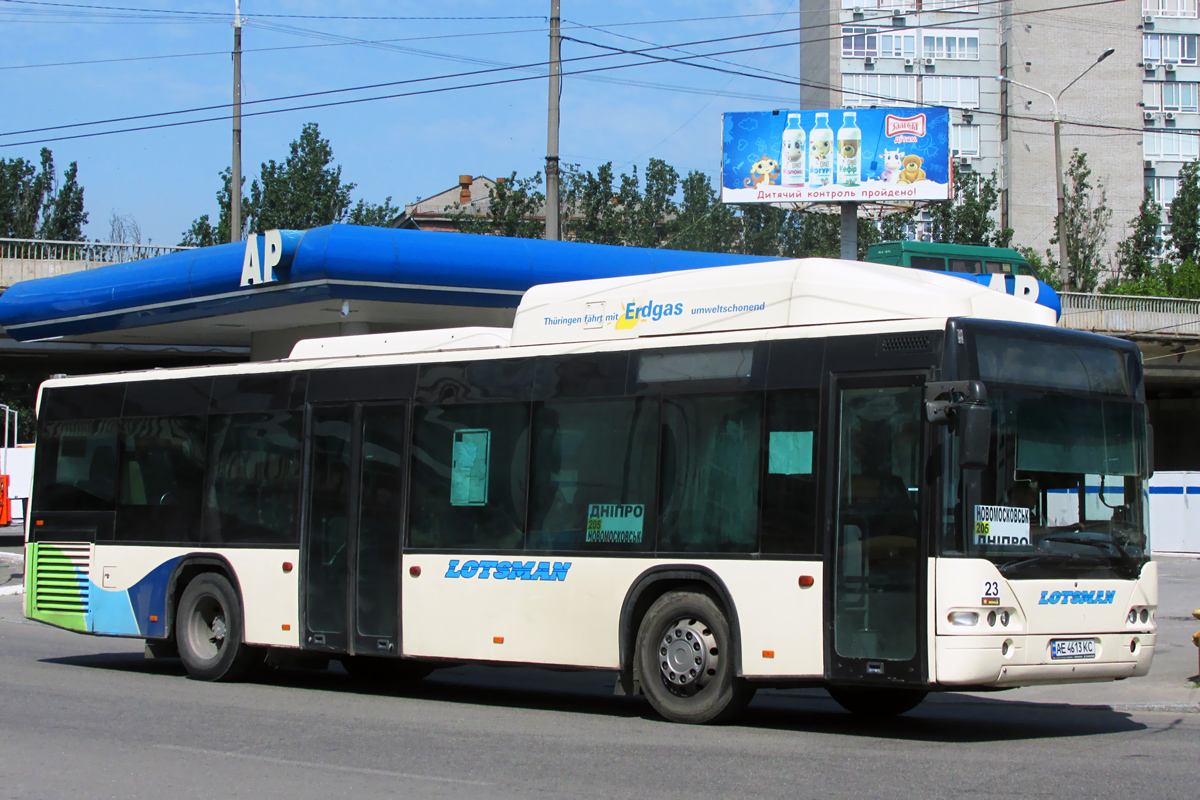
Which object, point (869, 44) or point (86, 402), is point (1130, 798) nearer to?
point (86, 402)

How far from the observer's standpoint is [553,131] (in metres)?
23.2

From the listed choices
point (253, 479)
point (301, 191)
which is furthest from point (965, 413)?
point (301, 191)

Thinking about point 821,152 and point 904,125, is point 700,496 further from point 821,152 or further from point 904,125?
point 821,152

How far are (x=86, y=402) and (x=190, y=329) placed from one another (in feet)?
29.1

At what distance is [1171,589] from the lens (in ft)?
72.4

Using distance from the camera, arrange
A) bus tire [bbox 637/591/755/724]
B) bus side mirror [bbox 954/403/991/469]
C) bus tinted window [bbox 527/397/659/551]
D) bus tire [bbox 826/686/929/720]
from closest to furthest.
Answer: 1. bus side mirror [bbox 954/403/991/469]
2. bus tire [bbox 637/591/755/724]
3. bus tinted window [bbox 527/397/659/551]
4. bus tire [bbox 826/686/929/720]

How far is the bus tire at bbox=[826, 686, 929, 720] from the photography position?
34.8ft

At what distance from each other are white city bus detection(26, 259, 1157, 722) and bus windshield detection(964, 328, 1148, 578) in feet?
0.06

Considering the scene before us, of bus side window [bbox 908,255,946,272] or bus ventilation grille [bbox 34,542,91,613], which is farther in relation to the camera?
bus side window [bbox 908,255,946,272]

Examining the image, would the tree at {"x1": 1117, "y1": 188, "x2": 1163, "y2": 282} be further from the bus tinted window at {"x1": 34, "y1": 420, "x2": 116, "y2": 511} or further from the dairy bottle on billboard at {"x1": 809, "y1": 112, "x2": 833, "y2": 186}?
the bus tinted window at {"x1": 34, "y1": 420, "x2": 116, "y2": 511}

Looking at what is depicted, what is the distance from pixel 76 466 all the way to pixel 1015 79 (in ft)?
231

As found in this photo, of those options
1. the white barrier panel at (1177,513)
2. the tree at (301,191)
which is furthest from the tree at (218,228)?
A: the white barrier panel at (1177,513)

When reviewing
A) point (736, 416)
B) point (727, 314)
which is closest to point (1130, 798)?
point (736, 416)

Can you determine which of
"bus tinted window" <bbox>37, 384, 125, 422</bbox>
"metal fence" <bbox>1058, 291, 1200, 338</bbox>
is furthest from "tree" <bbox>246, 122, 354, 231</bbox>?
"bus tinted window" <bbox>37, 384, 125, 422</bbox>
